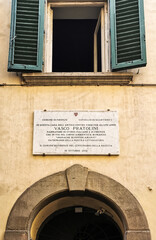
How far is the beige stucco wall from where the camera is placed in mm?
7078

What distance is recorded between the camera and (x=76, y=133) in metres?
7.33

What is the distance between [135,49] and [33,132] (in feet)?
7.84


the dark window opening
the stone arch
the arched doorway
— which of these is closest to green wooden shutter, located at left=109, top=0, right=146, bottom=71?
the dark window opening

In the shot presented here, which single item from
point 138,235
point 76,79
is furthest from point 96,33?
point 138,235

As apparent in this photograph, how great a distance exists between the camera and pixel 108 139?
730 cm

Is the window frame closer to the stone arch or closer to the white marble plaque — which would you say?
the white marble plaque

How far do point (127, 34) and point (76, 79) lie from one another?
4.29 ft

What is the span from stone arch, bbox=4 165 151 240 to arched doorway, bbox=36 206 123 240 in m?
1.01

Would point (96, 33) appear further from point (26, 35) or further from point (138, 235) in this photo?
point (138, 235)

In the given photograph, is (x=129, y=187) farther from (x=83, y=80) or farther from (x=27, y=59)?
(x=27, y=59)

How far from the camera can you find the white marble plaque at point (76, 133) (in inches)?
285

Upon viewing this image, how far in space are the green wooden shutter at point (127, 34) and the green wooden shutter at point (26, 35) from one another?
4.44ft

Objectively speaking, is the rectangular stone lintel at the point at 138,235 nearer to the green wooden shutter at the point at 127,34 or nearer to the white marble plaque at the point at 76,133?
the white marble plaque at the point at 76,133

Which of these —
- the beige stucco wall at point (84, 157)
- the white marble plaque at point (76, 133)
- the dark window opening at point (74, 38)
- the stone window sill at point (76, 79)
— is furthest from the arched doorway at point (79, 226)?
the dark window opening at point (74, 38)
